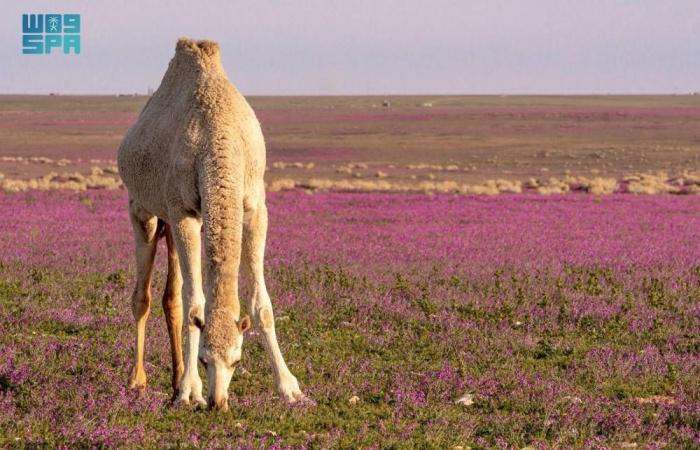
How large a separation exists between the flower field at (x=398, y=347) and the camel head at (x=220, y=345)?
18.6 inches

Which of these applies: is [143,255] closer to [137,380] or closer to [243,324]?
[137,380]

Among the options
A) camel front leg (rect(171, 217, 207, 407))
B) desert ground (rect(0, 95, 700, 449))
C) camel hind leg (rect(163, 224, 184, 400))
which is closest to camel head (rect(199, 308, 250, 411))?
desert ground (rect(0, 95, 700, 449))

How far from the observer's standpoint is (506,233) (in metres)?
23.0

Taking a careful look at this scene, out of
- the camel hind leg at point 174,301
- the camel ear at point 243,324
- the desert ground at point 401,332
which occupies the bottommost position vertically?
the desert ground at point 401,332

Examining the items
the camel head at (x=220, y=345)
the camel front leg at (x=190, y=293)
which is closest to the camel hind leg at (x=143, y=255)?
the camel front leg at (x=190, y=293)

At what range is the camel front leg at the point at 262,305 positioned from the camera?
315 inches

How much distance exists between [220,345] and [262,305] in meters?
1.31

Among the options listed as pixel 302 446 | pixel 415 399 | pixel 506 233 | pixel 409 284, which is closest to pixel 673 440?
pixel 415 399

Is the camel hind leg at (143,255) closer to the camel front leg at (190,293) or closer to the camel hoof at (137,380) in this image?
the camel hoof at (137,380)

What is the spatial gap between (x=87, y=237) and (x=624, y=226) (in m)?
13.2

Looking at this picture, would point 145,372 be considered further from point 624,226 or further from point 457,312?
point 624,226

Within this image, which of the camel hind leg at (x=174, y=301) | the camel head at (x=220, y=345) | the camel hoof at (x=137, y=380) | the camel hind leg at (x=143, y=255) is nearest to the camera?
the camel head at (x=220, y=345)

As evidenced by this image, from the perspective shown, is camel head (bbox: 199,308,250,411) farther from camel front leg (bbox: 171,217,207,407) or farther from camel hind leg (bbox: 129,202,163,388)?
camel hind leg (bbox: 129,202,163,388)

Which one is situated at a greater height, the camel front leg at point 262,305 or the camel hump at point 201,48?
the camel hump at point 201,48
